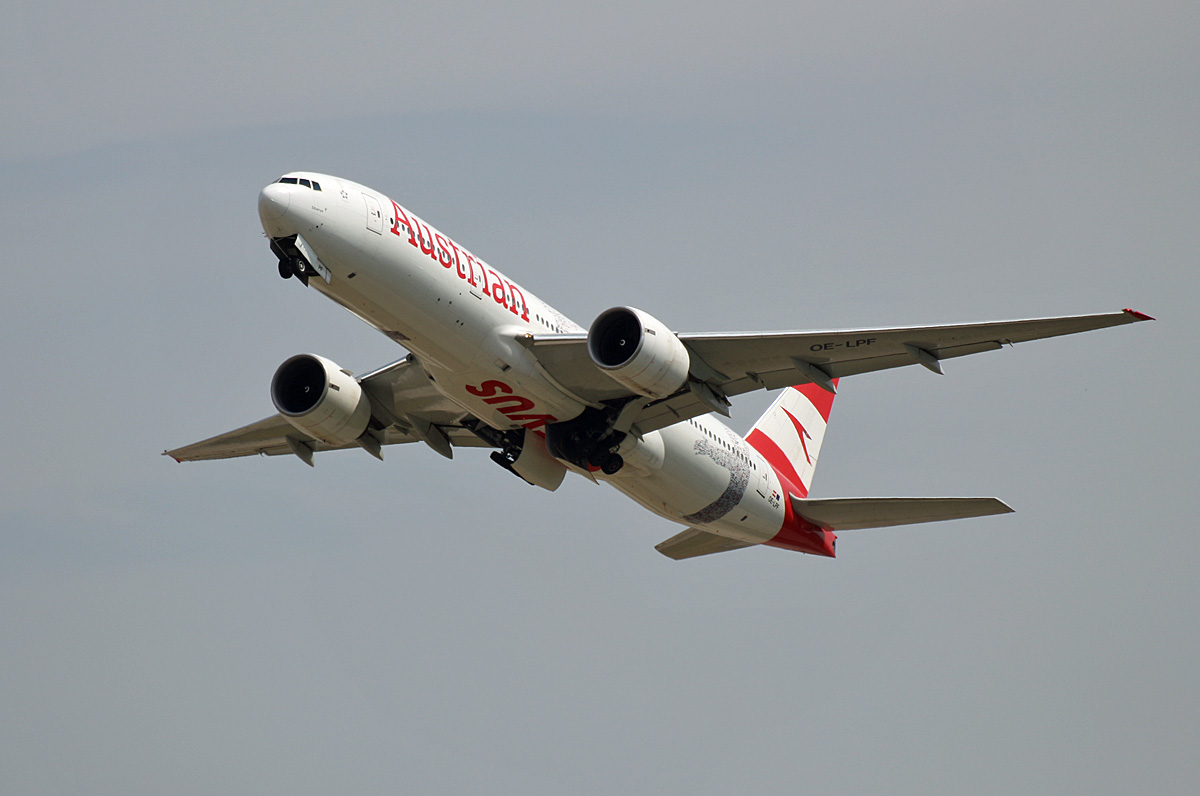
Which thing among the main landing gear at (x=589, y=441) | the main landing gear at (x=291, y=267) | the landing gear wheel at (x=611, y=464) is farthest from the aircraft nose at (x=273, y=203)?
the landing gear wheel at (x=611, y=464)

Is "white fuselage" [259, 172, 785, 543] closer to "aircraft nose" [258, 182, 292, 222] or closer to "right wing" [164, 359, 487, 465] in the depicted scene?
"aircraft nose" [258, 182, 292, 222]

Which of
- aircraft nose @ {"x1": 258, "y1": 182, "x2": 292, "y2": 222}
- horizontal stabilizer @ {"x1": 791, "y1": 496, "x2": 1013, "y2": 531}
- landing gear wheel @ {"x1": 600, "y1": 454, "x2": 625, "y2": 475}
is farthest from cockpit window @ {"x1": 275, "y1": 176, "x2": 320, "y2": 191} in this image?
horizontal stabilizer @ {"x1": 791, "y1": 496, "x2": 1013, "y2": 531}

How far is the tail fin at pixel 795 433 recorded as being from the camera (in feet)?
114

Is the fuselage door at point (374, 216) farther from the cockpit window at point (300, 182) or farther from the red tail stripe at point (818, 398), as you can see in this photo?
the red tail stripe at point (818, 398)

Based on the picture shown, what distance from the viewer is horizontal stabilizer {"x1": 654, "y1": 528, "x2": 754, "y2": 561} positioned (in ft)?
110

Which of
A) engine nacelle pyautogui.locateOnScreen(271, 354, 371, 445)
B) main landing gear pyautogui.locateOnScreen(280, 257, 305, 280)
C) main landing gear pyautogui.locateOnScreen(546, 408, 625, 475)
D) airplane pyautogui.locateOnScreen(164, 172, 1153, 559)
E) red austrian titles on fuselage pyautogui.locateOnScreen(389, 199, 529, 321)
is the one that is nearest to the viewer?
main landing gear pyautogui.locateOnScreen(280, 257, 305, 280)

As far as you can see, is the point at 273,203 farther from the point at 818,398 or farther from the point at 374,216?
the point at 818,398

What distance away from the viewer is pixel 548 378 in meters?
26.0

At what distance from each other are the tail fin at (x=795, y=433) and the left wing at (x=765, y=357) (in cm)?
747

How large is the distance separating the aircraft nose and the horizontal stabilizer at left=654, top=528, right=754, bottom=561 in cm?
1524

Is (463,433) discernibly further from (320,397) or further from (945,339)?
(945,339)

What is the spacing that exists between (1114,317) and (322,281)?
13763 millimetres

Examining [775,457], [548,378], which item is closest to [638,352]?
[548,378]

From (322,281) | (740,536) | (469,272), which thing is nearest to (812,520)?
(740,536)
